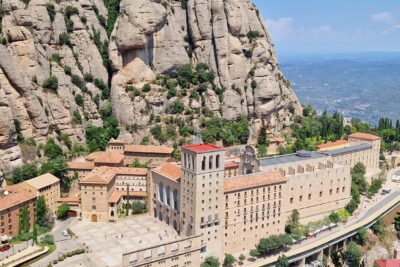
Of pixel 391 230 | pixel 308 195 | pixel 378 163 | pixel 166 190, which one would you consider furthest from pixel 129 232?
pixel 378 163

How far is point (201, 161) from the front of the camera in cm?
6988

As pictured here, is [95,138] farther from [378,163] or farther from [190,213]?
[378,163]

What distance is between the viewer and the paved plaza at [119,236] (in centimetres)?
6869

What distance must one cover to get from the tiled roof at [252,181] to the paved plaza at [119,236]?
12.7 meters

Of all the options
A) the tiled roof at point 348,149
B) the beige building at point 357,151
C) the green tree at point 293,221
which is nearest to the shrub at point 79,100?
the green tree at point 293,221

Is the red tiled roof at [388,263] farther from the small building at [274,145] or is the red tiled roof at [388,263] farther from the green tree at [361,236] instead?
the small building at [274,145]

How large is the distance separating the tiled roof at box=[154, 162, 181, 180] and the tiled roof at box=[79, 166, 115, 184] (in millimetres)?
9396

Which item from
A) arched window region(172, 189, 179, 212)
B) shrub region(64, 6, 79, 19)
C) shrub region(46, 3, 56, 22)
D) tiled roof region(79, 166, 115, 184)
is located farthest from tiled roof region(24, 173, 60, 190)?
shrub region(64, 6, 79, 19)

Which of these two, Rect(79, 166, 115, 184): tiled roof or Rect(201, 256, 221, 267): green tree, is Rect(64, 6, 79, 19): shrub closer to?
Rect(79, 166, 115, 184): tiled roof

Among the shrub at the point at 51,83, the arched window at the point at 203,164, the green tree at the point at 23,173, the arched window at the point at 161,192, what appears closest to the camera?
the arched window at the point at 203,164

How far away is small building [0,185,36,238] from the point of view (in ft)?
233

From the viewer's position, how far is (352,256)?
8056 centimetres

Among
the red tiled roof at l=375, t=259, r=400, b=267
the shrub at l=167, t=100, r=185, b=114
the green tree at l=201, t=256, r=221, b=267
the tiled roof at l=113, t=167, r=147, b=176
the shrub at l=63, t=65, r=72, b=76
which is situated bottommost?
the red tiled roof at l=375, t=259, r=400, b=267

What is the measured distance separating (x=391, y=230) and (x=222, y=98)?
55.6 meters
